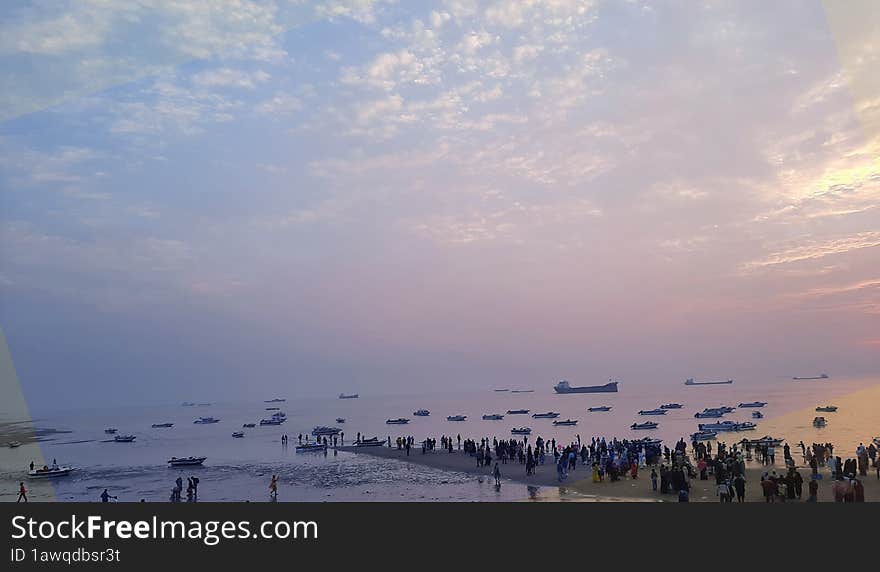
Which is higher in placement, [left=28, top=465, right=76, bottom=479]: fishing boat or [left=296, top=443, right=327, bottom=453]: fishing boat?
[left=28, top=465, right=76, bottom=479]: fishing boat

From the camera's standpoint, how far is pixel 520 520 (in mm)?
14391

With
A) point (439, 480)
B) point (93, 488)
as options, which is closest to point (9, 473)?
point (93, 488)

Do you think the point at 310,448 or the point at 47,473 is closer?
the point at 47,473

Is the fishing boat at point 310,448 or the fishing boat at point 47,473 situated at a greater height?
the fishing boat at point 47,473

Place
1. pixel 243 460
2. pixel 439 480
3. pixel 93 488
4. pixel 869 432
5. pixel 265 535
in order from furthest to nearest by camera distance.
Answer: pixel 869 432 < pixel 243 460 < pixel 93 488 < pixel 439 480 < pixel 265 535

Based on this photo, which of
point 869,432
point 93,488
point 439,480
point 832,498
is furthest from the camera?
point 869,432

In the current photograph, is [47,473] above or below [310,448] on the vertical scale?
above

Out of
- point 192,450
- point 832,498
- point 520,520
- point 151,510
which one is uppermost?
point 151,510

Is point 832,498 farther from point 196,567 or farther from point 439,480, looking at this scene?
point 196,567

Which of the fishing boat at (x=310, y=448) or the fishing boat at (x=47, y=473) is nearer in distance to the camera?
the fishing boat at (x=47, y=473)

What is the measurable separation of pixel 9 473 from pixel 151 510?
164ft

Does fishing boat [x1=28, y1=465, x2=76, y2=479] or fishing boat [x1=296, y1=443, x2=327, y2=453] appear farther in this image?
fishing boat [x1=296, y1=443, x2=327, y2=453]

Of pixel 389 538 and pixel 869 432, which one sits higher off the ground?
pixel 389 538

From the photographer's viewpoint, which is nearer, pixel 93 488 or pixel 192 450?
pixel 93 488
